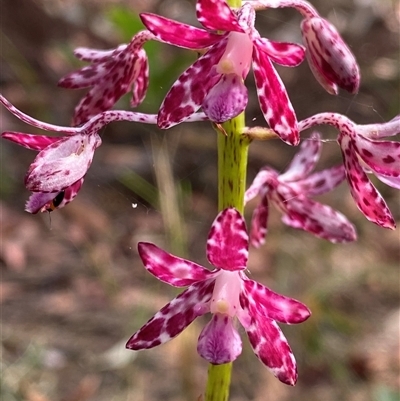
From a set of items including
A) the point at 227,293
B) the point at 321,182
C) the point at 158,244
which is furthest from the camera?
the point at 158,244

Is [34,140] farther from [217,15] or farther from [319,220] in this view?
[319,220]

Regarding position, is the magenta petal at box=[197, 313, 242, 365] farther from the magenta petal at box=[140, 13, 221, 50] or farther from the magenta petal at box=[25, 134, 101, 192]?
the magenta petal at box=[140, 13, 221, 50]

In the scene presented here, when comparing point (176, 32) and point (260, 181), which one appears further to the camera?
point (260, 181)

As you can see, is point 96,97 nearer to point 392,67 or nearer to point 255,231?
point 255,231

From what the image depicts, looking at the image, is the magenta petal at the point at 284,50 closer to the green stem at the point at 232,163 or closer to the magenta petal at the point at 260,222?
the green stem at the point at 232,163

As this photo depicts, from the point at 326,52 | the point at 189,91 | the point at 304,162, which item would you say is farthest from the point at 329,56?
the point at 304,162

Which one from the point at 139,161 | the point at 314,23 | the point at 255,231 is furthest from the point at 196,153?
the point at 314,23
